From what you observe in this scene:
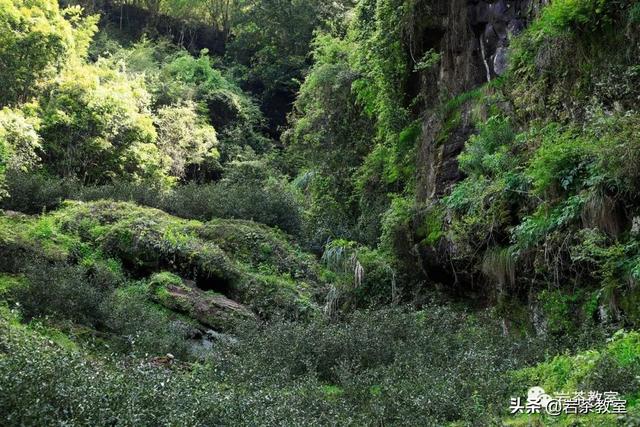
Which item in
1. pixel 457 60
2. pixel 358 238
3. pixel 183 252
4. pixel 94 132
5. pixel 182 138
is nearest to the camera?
pixel 457 60

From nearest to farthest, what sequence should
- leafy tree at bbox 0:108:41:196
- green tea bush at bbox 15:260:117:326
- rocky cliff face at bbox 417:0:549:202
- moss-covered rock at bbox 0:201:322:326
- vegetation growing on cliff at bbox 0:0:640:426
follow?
vegetation growing on cliff at bbox 0:0:640:426, green tea bush at bbox 15:260:117:326, rocky cliff face at bbox 417:0:549:202, moss-covered rock at bbox 0:201:322:326, leafy tree at bbox 0:108:41:196

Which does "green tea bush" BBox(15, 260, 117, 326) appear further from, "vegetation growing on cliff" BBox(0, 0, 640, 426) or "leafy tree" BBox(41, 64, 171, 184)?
"leafy tree" BBox(41, 64, 171, 184)

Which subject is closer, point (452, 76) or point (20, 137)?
point (452, 76)

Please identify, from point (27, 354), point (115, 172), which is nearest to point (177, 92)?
point (115, 172)

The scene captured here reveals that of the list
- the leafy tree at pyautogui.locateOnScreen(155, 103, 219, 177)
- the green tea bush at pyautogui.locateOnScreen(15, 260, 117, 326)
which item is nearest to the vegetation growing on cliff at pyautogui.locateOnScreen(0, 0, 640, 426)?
the green tea bush at pyautogui.locateOnScreen(15, 260, 117, 326)

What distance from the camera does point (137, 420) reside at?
4.13 metres

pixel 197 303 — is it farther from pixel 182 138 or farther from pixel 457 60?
pixel 182 138

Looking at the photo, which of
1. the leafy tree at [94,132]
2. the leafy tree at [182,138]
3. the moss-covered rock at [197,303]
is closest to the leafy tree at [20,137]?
the leafy tree at [94,132]

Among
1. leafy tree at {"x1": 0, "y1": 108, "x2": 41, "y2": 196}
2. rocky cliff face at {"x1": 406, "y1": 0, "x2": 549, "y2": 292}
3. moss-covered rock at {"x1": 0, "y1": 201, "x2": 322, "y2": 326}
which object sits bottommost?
moss-covered rock at {"x1": 0, "y1": 201, "x2": 322, "y2": 326}

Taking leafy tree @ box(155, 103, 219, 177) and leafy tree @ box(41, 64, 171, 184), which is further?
leafy tree @ box(155, 103, 219, 177)

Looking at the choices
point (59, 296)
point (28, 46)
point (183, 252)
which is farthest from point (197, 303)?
point (28, 46)

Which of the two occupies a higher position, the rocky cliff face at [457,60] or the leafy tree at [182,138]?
the rocky cliff face at [457,60]

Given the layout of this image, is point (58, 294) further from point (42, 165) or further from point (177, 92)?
point (177, 92)

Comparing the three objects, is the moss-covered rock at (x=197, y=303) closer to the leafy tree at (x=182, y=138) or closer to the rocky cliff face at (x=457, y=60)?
the rocky cliff face at (x=457, y=60)
